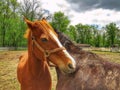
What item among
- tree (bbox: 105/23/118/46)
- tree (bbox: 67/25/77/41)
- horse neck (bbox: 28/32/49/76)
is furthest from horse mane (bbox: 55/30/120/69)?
tree (bbox: 105/23/118/46)

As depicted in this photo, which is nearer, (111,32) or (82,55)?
(82,55)

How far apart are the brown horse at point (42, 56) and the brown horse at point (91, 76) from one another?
195 millimetres

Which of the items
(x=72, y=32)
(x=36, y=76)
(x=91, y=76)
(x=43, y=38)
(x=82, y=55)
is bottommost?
(x=36, y=76)

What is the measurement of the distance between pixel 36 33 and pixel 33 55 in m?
0.56

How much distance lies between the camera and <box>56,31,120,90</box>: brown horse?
2186mm

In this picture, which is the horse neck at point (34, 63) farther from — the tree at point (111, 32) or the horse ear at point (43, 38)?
the tree at point (111, 32)

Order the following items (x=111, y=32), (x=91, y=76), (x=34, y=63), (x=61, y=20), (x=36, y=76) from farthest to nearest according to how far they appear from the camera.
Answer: (x=111, y=32), (x=61, y=20), (x=36, y=76), (x=34, y=63), (x=91, y=76)

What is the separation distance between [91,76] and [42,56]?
71.0 inches

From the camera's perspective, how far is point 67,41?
2.95 m

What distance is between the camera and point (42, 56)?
3990 mm

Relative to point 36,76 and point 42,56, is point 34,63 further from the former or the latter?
point 42,56

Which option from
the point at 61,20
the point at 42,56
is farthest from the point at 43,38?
the point at 61,20

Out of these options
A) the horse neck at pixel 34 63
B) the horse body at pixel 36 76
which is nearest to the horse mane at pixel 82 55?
the horse neck at pixel 34 63

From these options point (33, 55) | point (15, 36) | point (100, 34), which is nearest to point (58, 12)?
point (15, 36)
